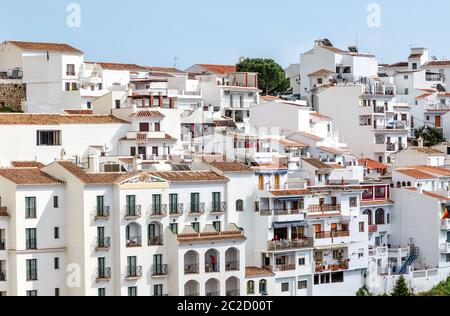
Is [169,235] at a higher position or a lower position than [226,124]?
lower

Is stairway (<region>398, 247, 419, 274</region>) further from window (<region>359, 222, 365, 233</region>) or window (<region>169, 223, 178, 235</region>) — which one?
window (<region>169, 223, 178, 235</region>)

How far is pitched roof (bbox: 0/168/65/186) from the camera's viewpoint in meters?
30.4

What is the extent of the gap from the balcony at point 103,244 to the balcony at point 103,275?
47cm

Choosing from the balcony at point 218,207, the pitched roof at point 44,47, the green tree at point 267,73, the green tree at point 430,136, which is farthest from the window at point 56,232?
the green tree at point 267,73

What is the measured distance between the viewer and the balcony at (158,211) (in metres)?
31.6

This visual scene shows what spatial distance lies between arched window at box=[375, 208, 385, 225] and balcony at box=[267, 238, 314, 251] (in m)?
4.29

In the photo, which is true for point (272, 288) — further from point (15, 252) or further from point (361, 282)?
point (15, 252)

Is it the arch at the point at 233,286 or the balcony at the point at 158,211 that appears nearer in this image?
the balcony at the point at 158,211

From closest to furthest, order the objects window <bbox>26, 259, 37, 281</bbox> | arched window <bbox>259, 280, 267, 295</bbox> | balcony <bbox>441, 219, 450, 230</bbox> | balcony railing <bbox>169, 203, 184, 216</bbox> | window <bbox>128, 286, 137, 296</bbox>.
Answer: window <bbox>26, 259, 37, 281</bbox>, window <bbox>128, 286, 137, 296</bbox>, balcony railing <bbox>169, 203, 184, 216</bbox>, arched window <bbox>259, 280, 267, 295</bbox>, balcony <bbox>441, 219, 450, 230</bbox>

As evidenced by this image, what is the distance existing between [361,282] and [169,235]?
7047mm

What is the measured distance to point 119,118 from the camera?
1499 inches

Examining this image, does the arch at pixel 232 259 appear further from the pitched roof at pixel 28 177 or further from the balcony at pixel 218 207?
the pitched roof at pixel 28 177

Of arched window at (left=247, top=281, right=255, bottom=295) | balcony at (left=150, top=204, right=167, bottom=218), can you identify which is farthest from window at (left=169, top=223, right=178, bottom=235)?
arched window at (left=247, top=281, right=255, bottom=295)
